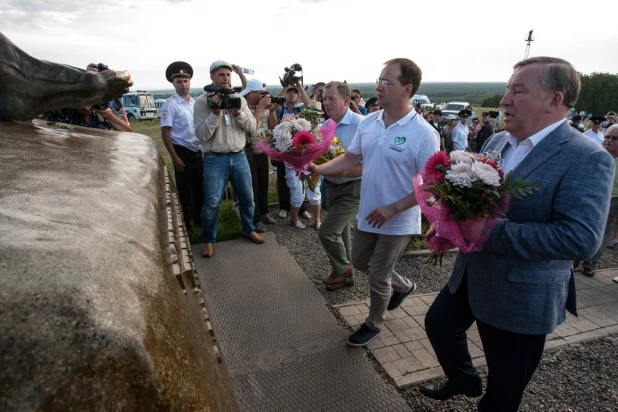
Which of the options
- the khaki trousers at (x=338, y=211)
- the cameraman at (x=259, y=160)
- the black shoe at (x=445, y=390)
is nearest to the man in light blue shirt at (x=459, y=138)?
the cameraman at (x=259, y=160)

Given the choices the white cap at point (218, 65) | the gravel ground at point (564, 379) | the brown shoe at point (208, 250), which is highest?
the white cap at point (218, 65)

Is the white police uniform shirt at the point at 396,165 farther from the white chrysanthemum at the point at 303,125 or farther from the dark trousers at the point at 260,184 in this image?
the dark trousers at the point at 260,184

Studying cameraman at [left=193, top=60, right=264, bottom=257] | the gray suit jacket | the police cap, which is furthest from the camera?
the police cap

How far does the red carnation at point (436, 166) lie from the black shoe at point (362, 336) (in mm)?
1616

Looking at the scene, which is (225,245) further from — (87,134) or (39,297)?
(39,297)

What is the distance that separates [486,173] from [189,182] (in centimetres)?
456

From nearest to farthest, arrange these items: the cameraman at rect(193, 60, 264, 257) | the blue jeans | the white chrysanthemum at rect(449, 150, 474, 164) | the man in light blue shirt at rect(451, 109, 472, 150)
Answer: the white chrysanthemum at rect(449, 150, 474, 164) → the cameraman at rect(193, 60, 264, 257) → the blue jeans → the man in light blue shirt at rect(451, 109, 472, 150)

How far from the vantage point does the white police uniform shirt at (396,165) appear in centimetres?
272

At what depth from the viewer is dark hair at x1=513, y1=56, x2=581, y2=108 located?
1694 mm

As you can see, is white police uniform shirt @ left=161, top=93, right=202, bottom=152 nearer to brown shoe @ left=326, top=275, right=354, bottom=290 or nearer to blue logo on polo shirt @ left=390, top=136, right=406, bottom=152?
brown shoe @ left=326, top=275, right=354, bottom=290

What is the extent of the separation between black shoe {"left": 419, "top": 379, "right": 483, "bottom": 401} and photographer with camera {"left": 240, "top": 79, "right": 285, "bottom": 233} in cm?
365

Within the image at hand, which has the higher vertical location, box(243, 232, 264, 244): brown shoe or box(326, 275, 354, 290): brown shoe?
box(243, 232, 264, 244): brown shoe

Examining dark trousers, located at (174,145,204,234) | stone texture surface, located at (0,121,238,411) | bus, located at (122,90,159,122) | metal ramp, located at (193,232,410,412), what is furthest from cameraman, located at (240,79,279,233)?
bus, located at (122,90,159,122)

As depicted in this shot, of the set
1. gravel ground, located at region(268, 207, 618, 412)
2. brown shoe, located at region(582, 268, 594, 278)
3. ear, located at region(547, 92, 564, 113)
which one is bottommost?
brown shoe, located at region(582, 268, 594, 278)
